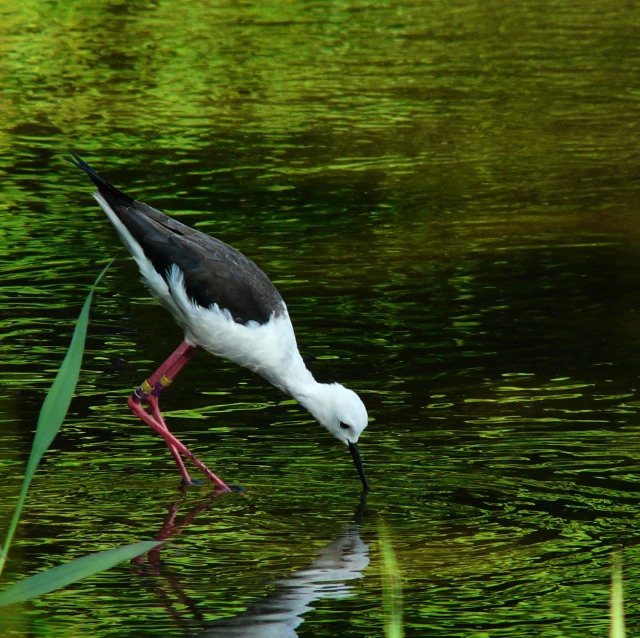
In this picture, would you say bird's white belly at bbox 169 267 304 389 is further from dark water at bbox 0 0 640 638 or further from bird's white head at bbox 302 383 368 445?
dark water at bbox 0 0 640 638

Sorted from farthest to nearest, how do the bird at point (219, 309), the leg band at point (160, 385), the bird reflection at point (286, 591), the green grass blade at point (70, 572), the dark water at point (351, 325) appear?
the leg band at point (160, 385), the bird at point (219, 309), the dark water at point (351, 325), the bird reflection at point (286, 591), the green grass blade at point (70, 572)

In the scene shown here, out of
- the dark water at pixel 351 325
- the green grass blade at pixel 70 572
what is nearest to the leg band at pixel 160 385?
the dark water at pixel 351 325

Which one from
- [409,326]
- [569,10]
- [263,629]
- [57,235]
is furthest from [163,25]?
[263,629]

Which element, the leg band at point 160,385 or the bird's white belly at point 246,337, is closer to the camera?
the bird's white belly at point 246,337

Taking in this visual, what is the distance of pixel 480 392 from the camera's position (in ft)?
27.3

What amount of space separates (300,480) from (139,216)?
1653mm

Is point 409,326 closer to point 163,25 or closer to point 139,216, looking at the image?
point 139,216

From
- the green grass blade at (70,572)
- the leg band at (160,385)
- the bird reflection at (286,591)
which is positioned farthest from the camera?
the leg band at (160,385)

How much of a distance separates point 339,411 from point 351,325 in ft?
8.48

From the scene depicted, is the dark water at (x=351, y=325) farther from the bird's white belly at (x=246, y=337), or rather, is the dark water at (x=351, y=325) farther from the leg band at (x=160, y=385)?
the bird's white belly at (x=246, y=337)

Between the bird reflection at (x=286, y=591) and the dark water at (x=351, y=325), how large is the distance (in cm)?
2

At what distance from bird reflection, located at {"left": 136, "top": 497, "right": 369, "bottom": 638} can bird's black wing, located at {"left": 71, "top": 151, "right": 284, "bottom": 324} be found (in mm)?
1191

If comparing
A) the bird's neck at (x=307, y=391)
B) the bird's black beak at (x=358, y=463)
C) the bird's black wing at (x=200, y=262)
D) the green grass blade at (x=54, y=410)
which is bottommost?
the green grass blade at (x=54, y=410)

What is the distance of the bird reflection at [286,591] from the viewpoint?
5406 mm
